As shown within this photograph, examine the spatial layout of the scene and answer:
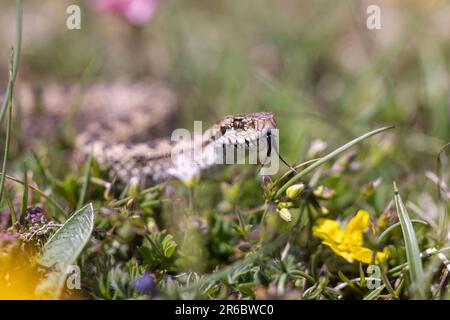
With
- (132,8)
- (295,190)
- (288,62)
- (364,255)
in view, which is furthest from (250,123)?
(132,8)

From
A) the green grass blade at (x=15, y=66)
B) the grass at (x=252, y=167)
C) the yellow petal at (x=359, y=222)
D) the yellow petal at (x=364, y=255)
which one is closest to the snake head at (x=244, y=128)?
the grass at (x=252, y=167)

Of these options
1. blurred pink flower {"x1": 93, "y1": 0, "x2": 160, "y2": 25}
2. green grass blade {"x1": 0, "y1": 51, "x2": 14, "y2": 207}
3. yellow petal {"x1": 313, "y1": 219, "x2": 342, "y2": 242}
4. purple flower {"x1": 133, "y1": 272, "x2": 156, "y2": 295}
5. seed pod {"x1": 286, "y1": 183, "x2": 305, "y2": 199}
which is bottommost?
purple flower {"x1": 133, "y1": 272, "x2": 156, "y2": 295}

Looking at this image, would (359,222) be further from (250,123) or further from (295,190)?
(250,123)

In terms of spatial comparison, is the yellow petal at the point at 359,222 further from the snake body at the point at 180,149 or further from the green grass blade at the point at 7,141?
the green grass blade at the point at 7,141

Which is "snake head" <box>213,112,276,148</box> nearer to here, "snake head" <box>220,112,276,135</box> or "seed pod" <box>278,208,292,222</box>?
"snake head" <box>220,112,276,135</box>

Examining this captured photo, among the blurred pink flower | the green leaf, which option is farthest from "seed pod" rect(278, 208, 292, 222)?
the blurred pink flower

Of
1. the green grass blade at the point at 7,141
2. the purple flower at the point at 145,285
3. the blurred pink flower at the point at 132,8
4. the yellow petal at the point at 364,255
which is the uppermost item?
the blurred pink flower at the point at 132,8
